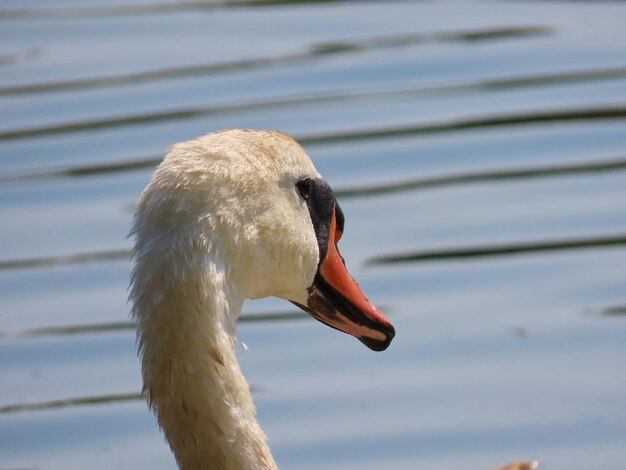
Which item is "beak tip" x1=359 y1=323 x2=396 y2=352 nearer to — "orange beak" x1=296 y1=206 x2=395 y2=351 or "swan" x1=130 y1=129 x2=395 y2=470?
"orange beak" x1=296 y1=206 x2=395 y2=351

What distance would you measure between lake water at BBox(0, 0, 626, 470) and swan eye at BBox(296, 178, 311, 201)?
185 cm

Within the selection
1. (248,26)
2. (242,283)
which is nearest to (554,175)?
(248,26)

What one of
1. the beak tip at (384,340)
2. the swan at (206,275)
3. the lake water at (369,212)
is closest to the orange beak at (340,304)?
the beak tip at (384,340)

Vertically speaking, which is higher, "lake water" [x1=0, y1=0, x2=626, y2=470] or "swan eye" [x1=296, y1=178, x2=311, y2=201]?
"swan eye" [x1=296, y1=178, x2=311, y2=201]

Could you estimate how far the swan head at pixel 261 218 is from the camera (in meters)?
4.51

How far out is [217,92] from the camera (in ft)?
34.0

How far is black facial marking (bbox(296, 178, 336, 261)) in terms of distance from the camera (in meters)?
5.14

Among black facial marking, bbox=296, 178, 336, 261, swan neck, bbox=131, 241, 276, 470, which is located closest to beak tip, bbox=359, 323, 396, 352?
black facial marking, bbox=296, 178, 336, 261

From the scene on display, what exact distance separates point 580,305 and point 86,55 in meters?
4.64

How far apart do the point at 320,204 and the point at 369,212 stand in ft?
11.6

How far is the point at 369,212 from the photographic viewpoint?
8.81 m

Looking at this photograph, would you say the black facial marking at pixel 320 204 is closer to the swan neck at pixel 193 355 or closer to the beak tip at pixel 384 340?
the beak tip at pixel 384 340

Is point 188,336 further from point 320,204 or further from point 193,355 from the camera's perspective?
point 320,204

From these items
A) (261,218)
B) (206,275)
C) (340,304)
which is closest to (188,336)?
(206,275)
